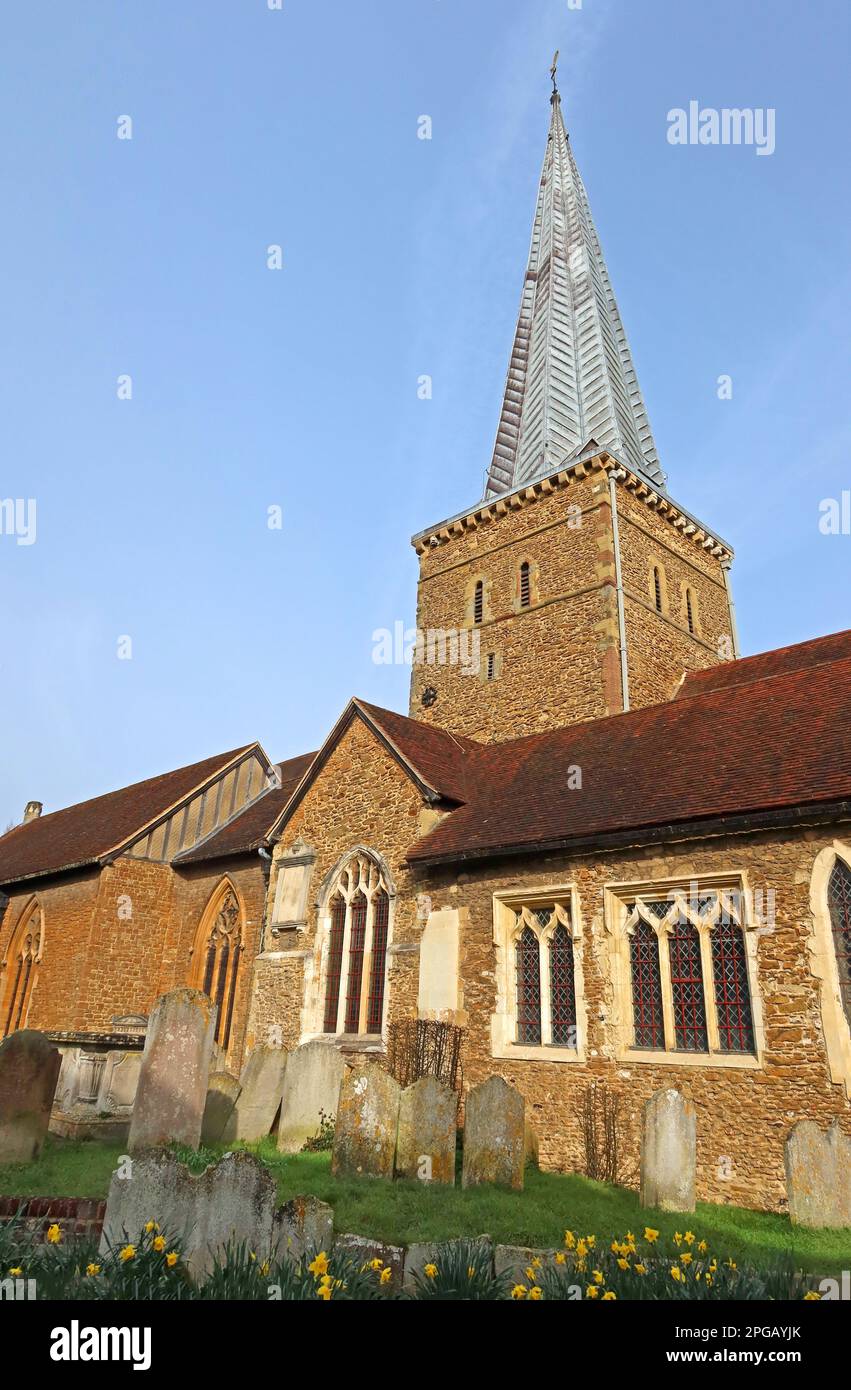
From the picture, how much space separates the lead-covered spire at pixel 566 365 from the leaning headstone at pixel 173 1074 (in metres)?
18.8

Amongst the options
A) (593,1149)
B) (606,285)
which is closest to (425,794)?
(593,1149)

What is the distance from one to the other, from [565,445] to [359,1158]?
23.1 metres

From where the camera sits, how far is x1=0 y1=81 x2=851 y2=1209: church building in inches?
364

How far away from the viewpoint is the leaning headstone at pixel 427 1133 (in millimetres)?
8453

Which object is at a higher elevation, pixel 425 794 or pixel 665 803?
pixel 425 794

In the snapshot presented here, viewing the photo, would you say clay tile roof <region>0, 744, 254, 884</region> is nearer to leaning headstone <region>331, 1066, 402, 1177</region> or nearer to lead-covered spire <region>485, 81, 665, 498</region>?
leaning headstone <region>331, 1066, 402, 1177</region>

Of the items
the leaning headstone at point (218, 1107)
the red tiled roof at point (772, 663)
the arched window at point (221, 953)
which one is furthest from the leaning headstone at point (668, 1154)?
the arched window at point (221, 953)

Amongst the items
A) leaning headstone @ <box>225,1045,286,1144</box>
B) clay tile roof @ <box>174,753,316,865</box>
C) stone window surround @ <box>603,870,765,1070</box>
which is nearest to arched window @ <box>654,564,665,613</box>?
clay tile roof @ <box>174,753,316,865</box>

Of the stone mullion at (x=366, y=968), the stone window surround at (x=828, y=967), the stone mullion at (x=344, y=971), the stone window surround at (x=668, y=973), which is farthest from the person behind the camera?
the stone mullion at (x=344, y=971)

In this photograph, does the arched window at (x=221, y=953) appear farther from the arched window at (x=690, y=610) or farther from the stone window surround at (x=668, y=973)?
the arched window at (x=690, y=610)

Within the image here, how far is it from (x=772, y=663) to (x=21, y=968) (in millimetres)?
19662

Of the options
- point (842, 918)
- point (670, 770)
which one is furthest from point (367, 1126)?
point (670, 770)

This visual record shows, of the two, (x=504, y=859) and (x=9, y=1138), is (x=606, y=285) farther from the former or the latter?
(x=9, y=1138)
